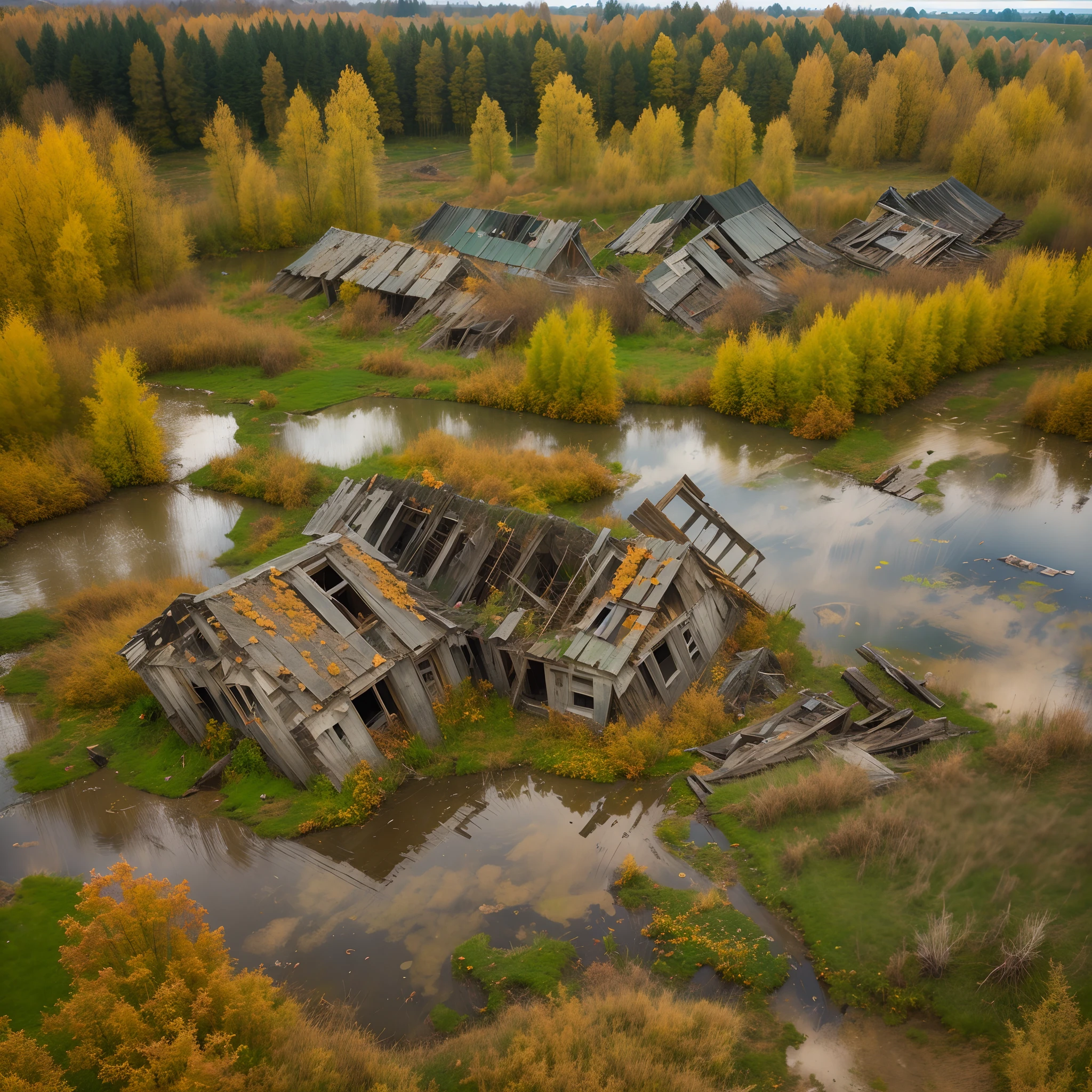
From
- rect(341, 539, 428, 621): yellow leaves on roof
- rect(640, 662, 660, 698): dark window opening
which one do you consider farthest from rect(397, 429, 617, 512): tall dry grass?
rect(640, 662, 660, 698): dark window opening

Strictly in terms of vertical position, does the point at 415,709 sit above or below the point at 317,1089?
below

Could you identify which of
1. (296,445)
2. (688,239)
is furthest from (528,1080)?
(688,239)

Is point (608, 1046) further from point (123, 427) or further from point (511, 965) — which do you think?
point (123, 427)

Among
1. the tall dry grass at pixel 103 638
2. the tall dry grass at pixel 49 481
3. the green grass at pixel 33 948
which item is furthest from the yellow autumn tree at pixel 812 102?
the green grass at pixel 33 948

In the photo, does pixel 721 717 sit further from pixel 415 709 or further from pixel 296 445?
pixel 296 445

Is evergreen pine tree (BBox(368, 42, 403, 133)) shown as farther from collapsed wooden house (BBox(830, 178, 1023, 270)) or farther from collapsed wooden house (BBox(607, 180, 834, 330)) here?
collapsed wooden house (BBox(830, 178, 1023, 270))

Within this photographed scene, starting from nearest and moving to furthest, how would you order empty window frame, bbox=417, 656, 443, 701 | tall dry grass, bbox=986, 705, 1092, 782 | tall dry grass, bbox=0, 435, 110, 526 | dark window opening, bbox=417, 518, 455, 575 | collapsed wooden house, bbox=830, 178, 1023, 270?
tall dry grass, bbox=986, 705, 1092, 782
empty window frame, bbox=417, 656, 443, 701
dark window opening, bbox=417, 518, 455, 575
tall dry grass, bbox=0, 435, 110, 526
collapsed wooden house, bbox=830, 178, 1023, 270

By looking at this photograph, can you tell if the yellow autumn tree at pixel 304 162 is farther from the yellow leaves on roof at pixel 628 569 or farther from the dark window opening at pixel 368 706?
the yellow leaves on roof at pixel 628 569

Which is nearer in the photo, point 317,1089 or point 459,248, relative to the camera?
point 317,1089
